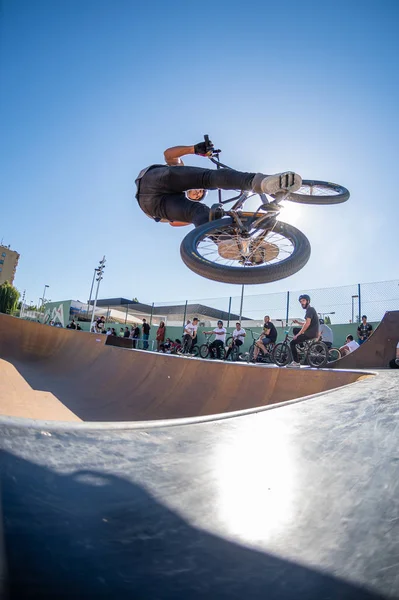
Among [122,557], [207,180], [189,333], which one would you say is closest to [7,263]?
[189,333]

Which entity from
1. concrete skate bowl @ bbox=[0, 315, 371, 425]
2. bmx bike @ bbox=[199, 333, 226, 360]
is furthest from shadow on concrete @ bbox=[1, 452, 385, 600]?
bmx bike @ bbox=[199, 333, 226, 360]

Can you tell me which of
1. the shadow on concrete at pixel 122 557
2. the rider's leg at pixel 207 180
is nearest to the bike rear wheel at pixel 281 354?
the rider's leg at pixel 207 180

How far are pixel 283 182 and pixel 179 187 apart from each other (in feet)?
5.59

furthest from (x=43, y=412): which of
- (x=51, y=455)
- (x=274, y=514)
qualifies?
(x=274, y=514)

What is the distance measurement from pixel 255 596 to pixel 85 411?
424 cm

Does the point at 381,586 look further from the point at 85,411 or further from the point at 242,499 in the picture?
the point at 85,411

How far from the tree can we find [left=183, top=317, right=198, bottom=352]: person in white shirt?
51.0 m

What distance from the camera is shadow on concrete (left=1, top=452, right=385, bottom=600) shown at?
14.1 inches

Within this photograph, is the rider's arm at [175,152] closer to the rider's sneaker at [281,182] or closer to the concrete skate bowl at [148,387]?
the rider's sneaker at [281,182]

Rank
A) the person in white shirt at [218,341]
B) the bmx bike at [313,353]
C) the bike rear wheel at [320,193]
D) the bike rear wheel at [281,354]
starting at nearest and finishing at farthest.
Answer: the bike rear wheel at [320,193]
the bmx bike at [313,353]
the bike rear wheel at [281,354]
the person in white shirt at [218,341]

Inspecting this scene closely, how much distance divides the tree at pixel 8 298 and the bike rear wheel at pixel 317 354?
186 ft

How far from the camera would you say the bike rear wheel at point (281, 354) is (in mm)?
7191

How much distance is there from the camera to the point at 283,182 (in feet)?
12.9

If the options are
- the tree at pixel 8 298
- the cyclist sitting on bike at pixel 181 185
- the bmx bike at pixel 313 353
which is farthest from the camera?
the tree at pixel 8 298
